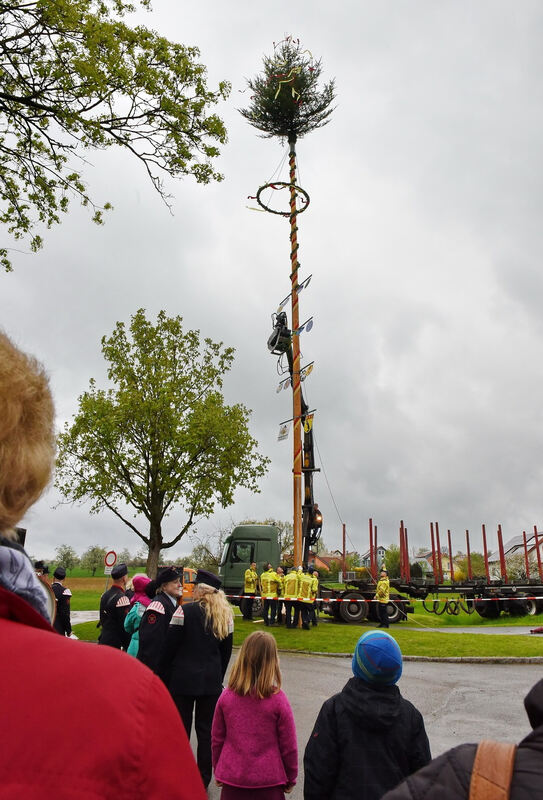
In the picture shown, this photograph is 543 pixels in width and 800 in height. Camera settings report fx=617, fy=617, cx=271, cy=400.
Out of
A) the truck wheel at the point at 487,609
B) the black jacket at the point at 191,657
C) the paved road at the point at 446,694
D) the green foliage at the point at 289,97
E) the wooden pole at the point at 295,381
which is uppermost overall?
the green foliage at the point at 289,97

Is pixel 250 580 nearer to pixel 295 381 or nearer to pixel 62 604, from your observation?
pixel 295 381

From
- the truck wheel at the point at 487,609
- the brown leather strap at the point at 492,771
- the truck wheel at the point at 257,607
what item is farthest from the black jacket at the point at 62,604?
the truck wheel at the point at 487,609

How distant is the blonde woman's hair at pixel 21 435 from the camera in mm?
1297

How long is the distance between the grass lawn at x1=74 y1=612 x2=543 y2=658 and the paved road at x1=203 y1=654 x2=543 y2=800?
761 mm

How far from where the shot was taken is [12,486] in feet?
4.28

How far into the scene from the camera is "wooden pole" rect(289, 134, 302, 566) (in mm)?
19672

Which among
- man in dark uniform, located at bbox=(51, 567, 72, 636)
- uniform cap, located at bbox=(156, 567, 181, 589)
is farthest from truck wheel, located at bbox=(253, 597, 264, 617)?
uniform cap, located at bbox=(156, 567, 181, 589)

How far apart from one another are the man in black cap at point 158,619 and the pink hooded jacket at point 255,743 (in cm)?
224

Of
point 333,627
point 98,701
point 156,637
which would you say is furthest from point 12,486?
point 333,627

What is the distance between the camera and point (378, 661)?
318 cm

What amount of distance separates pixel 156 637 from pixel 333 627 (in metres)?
13.8

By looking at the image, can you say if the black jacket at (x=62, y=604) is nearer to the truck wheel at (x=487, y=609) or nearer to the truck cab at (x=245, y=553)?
the truck cab at (x=245, y=553)

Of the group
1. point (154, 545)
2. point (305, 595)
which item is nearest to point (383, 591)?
point (305, 595)

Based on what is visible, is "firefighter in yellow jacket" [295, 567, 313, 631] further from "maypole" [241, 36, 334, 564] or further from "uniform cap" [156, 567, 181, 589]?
"uniform cap" [156, 567, 181, 589]
